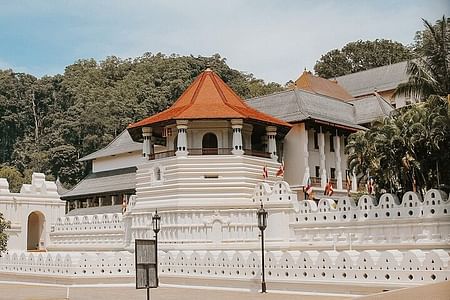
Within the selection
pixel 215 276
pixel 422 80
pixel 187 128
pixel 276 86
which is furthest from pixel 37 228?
pixel 276 86

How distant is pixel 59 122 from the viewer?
72062 mm

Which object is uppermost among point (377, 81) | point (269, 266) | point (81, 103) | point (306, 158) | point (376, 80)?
point (81, 103)

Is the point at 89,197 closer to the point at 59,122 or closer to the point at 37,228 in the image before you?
the point at 37,228

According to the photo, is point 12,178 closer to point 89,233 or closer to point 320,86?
point 89,233

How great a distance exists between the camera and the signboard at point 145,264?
48.2 feet

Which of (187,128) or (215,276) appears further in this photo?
(187,128)

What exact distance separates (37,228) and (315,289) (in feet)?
98.1

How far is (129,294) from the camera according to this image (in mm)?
20000

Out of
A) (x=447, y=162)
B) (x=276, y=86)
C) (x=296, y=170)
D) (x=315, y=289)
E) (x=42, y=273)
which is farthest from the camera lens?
(x=276, y=86)

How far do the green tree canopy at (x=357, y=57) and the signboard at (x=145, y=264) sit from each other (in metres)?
57.5

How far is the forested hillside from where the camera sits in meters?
67.5

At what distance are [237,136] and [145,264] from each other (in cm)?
1506

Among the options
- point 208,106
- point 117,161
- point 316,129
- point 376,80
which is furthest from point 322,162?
point 376,80

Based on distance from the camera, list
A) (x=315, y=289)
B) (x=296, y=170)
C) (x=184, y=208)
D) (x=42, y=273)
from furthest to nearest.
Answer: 1. (x=296, y=170)
2. (x=184, y=208)
3. (x=42, y=273)
4. (x=315, y=289)
